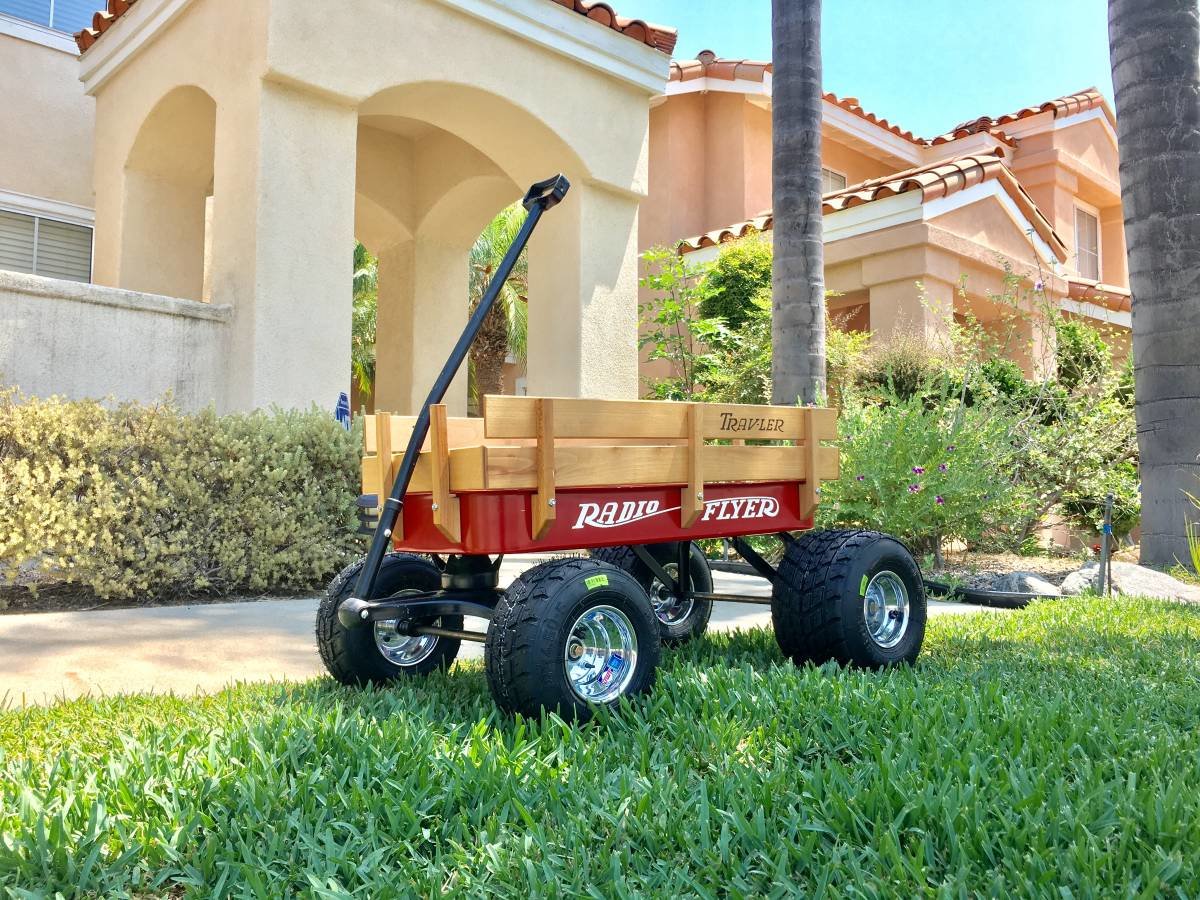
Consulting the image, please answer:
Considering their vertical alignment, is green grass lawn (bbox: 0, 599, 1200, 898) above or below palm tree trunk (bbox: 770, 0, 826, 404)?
below

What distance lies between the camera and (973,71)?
1155 inches

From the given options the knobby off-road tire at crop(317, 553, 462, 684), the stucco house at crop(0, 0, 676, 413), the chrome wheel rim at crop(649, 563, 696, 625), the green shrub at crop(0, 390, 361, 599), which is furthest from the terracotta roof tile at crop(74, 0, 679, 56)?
the knobby off-road tire at crop(317, 553, 462, 684)

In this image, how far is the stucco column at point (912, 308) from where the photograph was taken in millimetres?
13281

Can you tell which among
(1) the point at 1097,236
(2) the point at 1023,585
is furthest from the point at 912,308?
(1) the point at 1097,236

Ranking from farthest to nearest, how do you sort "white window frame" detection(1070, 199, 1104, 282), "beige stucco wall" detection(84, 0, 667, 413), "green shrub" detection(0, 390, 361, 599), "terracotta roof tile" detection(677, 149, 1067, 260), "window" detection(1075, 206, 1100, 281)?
"window" detection(1075, 206, 1100, 281) → "white window frame" detection(1070, 199, 1104, 282) → "terracotta roof tile" detection(677, 149, 1067, 260) → "beige stucco wall" detection(84, 0, 667, 413) → "green shrub" detection(0, 390, 361, 599)

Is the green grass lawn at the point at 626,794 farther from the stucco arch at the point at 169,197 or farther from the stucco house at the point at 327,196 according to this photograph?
the stucco arch at the point at 169,197

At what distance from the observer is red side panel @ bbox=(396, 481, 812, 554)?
3.39m

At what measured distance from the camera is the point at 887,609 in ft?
14.5

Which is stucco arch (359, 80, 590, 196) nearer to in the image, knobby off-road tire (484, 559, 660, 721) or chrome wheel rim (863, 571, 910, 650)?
chrome wheel rim (863, 571, 910, 650)

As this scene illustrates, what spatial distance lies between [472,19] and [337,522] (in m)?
4.76

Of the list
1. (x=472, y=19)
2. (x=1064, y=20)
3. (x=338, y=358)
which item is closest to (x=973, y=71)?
(x=1064, y=20)

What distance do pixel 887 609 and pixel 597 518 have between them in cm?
163

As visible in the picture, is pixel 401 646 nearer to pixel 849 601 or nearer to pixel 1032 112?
pixel 849 601

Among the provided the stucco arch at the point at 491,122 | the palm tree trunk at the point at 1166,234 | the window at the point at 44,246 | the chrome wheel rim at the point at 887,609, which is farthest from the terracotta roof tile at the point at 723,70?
the chrome wheel rim at the point at 887,609
